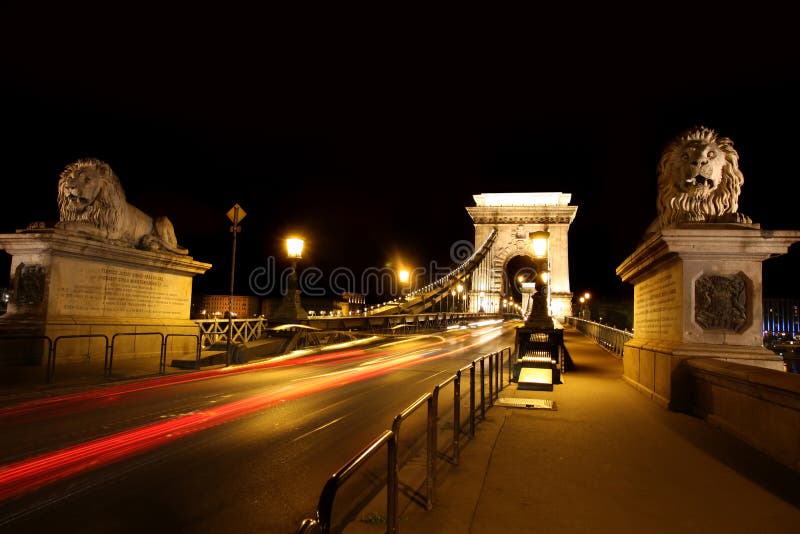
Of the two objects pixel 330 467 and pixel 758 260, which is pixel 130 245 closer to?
pixel 330 467

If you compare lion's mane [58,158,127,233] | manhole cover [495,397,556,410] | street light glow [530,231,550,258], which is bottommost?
manhole cover [495,397,556,410]

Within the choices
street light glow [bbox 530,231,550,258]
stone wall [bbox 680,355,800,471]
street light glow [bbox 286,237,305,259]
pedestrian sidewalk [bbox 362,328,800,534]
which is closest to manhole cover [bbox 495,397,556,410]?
pedestrian sidewalk [bbox 362,328,800,534]

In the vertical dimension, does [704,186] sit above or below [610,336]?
above

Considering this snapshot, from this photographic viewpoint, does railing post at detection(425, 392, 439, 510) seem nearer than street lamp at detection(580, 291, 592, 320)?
Yes

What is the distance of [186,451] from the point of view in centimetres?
546

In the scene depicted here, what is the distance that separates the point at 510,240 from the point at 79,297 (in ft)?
192

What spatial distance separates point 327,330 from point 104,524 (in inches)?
656

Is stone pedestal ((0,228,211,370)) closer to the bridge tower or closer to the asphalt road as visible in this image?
the asphalt road

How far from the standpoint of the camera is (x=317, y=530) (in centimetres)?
209

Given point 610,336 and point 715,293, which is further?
point 610,336

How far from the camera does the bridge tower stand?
216 ft

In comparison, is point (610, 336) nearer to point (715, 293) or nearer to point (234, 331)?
point (234, 331)

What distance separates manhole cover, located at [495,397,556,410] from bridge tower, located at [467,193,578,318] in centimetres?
5732

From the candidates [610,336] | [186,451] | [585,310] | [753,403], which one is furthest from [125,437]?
[585,310]
